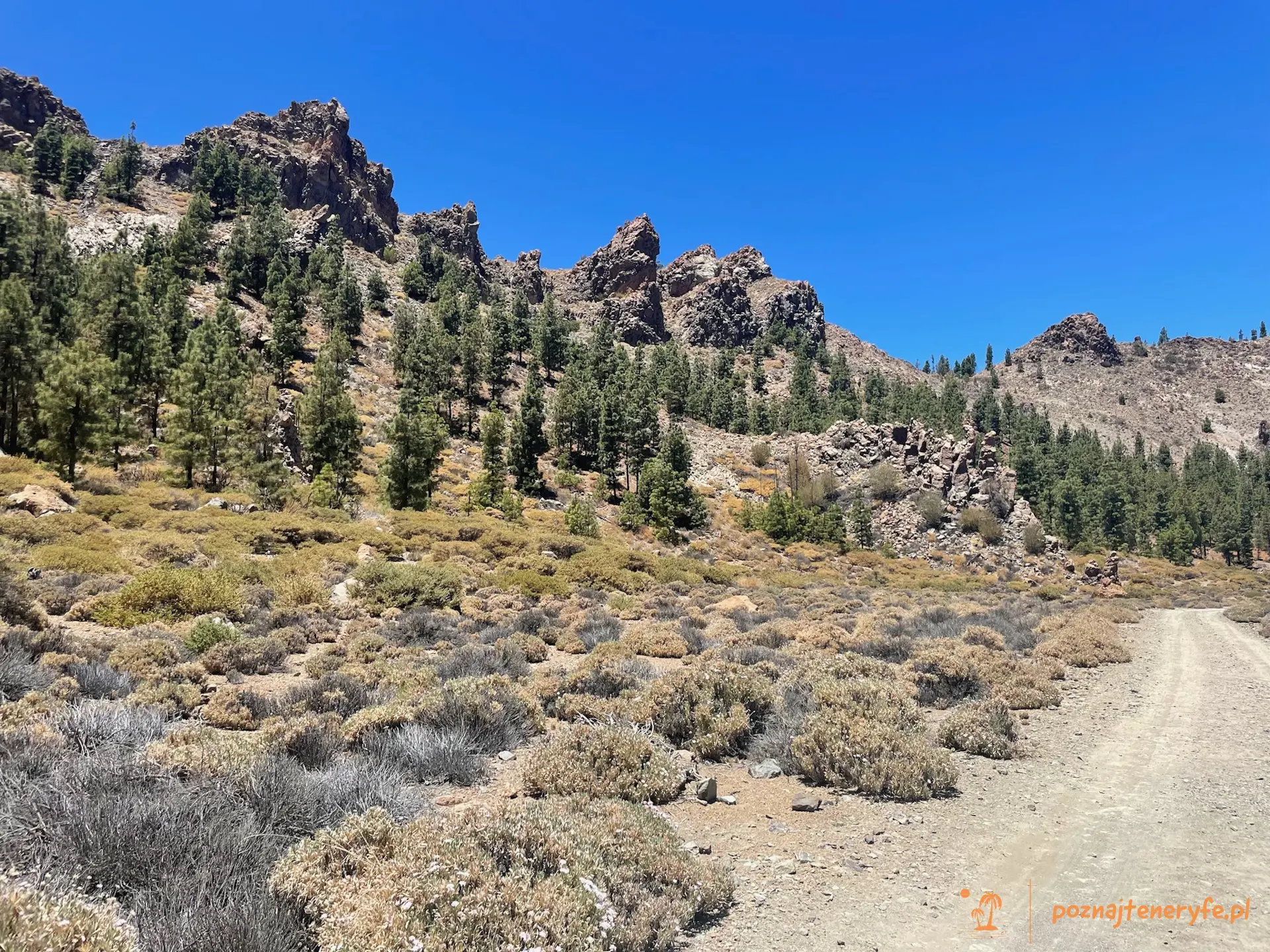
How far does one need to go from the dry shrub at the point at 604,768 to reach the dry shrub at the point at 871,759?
167 centimetres

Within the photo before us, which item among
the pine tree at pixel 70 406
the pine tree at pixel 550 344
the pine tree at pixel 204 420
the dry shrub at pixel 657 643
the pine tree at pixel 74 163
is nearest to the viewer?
the dry shrub at pixel 657 643

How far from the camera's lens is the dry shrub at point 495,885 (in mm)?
3354

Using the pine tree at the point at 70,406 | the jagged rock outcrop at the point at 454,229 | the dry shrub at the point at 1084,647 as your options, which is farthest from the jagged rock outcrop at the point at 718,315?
the dry shrub at the point at 1084,647

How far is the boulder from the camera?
20.4m

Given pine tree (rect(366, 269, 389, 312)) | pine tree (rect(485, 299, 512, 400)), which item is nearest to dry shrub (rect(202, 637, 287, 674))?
pine tree (rect(485, 299, 512, 400))

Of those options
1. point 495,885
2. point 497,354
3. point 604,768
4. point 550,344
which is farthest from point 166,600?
point 550,344

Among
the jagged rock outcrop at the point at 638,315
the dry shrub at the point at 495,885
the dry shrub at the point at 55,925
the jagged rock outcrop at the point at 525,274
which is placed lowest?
the dry shrub at the point at 495,885

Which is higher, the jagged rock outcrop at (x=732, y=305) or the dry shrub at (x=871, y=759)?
the jagged rock outcrop at (x=732, y=305)

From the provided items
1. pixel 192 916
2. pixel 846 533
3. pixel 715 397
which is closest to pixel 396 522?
pixel 192 916

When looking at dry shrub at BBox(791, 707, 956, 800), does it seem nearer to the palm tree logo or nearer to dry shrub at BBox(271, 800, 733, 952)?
the palm tree logo

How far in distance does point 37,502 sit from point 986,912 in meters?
28.1

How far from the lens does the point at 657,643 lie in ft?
47.1

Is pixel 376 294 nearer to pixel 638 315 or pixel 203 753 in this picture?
pixel 638 315

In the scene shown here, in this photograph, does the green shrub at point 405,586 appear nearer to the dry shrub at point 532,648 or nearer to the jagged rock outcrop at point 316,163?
the dry shrub at point 532,648
